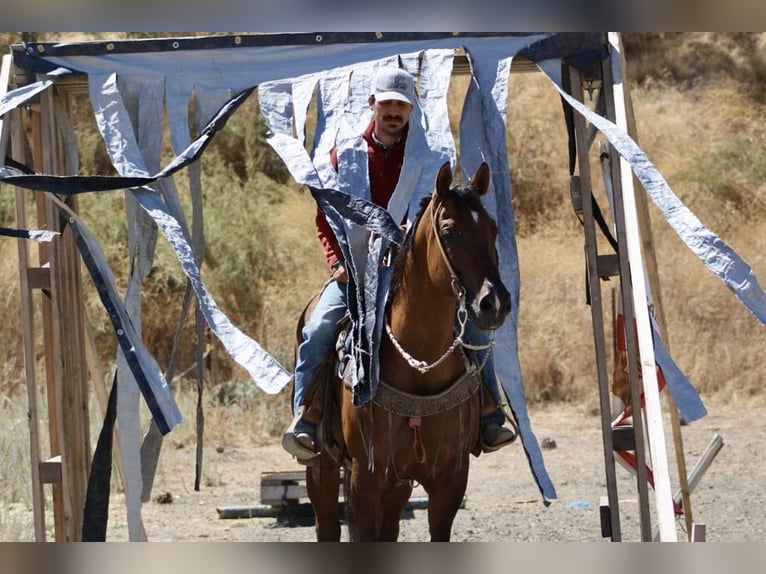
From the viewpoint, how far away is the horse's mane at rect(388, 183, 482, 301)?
5.50m

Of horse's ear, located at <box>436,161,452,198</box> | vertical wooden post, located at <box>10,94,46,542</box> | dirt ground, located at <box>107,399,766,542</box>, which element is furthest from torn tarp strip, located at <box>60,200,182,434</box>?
dirt ground, located at <box>107,399,766,542</box>

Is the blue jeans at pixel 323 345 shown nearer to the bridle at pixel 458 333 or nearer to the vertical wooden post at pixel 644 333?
the bridle at pixel 458 333

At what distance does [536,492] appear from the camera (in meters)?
11.2

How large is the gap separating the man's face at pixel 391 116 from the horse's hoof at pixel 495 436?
1.58 metres

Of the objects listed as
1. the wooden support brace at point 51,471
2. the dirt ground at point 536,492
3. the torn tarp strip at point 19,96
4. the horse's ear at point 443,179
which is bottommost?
the dirt ground at point 536,492

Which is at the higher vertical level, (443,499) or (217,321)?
(217,321)

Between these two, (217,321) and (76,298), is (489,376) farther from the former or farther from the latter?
(76,298)

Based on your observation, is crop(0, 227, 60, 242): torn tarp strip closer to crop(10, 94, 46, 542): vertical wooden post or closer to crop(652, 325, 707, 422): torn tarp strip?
crop(10, 94, 46, 542): vertical wooden post

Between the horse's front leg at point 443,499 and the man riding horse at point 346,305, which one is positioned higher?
the man riding horse at point 346,305

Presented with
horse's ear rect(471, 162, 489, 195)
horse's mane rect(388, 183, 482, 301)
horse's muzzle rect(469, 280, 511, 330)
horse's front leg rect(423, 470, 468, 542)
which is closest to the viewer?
horse's muzzle rect(469, 280, 511, 330)

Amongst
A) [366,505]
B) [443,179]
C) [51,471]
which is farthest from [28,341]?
[443,179]

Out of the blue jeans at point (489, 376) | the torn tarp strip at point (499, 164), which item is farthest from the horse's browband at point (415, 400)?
the torn tarp strip at point (499, 164)

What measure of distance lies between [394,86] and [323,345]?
4.45 ft

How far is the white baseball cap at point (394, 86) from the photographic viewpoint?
20.5ft
